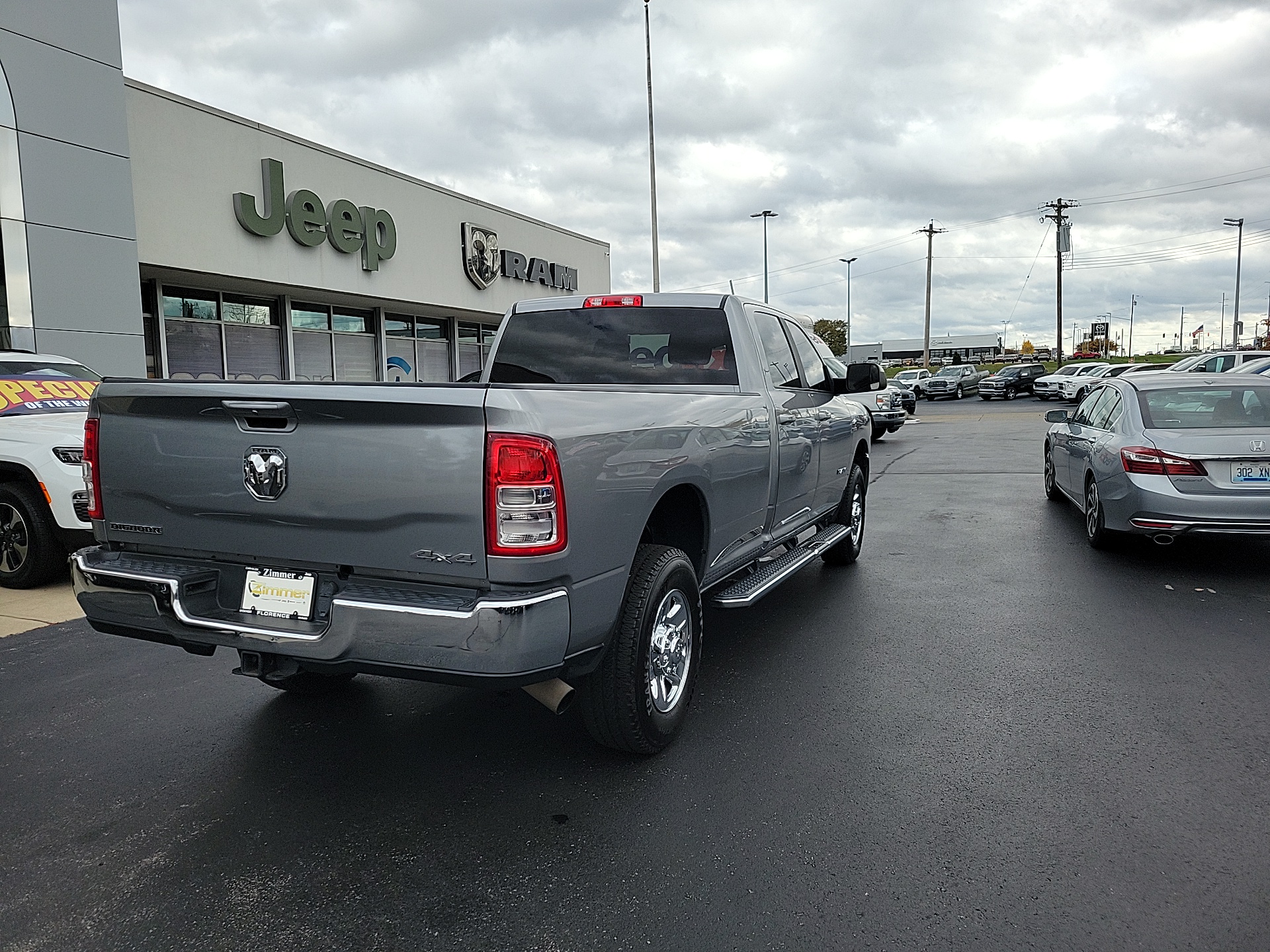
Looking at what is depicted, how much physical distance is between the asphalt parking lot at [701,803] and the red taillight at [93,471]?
1.09 metres

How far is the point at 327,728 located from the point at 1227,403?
23.6 ft

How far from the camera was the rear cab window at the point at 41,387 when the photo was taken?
292 inches

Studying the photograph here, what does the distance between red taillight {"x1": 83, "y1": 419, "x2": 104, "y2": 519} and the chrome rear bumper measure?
0.37 m

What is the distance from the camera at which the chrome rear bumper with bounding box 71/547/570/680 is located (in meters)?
2.95

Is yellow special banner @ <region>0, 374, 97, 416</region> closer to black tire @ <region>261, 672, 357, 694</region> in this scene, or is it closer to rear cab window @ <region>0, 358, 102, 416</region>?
rear cab window @ <region>0, 358, 102, 416</region>

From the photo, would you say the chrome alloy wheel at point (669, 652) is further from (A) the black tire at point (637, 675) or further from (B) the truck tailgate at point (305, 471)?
(B) the truck tailgate at point (305, 471)

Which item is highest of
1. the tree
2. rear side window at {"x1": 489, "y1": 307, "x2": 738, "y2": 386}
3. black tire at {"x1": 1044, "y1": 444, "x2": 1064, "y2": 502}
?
the tree

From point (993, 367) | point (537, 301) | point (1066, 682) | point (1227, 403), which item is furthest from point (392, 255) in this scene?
point (993, 367)

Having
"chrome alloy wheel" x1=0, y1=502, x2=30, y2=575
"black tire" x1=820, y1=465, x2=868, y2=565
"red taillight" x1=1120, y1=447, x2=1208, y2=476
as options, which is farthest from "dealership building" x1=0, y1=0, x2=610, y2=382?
"red taillight" x1=1120, y1=447, x2=1208, y2=476

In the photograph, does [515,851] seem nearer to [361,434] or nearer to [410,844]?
[410,844]

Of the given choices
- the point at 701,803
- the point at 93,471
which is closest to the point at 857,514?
the point at 701,803

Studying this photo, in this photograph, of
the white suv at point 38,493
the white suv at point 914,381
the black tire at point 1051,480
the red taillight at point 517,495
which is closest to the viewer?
the red taillight at point 517,495

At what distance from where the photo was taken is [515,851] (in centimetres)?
312

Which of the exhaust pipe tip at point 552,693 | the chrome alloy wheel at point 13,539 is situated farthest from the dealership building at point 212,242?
the chrome alloy wheel at point 13,539
